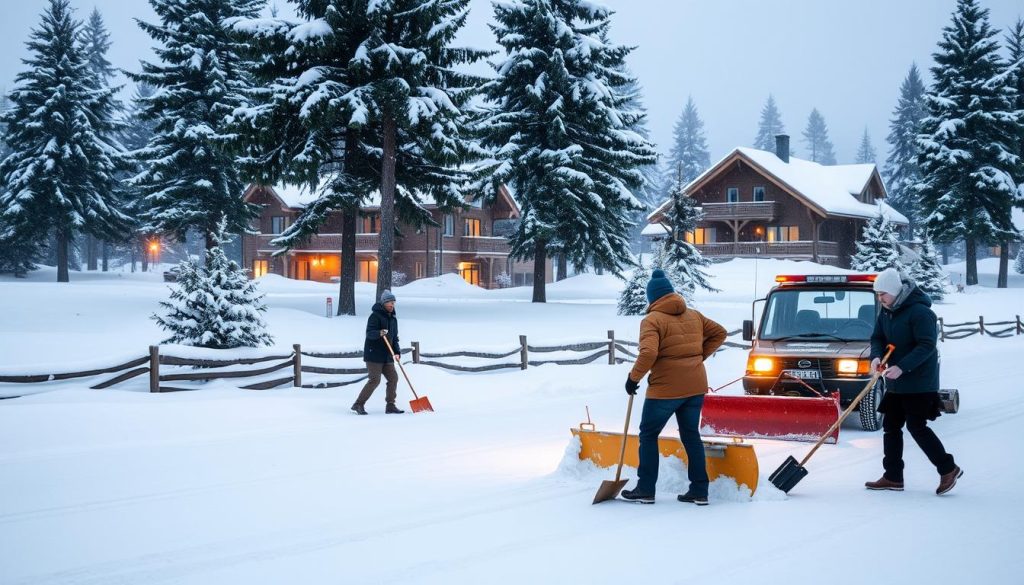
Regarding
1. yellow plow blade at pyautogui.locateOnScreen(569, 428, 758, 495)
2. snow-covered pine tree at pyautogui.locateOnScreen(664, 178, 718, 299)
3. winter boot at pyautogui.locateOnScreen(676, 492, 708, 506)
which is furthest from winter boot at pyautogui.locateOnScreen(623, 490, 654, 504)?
snow-covered pine tree at pyautogui.locateOnScreen(664, 178, 718, 299)

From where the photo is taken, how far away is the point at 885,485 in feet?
26.4

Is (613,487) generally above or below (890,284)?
below

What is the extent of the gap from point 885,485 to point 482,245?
50806mm

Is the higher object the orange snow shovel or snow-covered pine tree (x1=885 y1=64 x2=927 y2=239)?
snow-covered pine tree (x1=885 y1=64 x2=927 y2=239)

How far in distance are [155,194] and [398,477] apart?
2820cm

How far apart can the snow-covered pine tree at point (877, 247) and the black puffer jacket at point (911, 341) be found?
36704mm

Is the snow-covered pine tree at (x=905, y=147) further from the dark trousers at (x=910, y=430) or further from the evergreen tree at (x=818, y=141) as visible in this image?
the dark trousers at (x=910, y=430)

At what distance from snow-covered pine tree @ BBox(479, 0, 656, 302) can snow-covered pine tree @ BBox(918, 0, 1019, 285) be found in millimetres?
25176

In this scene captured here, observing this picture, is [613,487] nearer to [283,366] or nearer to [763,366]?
[763,366]

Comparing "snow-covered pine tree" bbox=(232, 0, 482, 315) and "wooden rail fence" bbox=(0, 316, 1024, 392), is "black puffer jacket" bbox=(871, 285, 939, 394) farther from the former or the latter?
"snow-covered pine tree" bbox=(232, 0, 482, 315)

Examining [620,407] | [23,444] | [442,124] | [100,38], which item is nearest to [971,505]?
[620,407]

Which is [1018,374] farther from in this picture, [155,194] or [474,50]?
[155,194]

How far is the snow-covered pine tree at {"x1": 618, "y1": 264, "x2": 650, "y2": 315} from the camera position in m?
31.9

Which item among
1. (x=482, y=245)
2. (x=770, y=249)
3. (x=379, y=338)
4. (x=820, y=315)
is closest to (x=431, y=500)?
(x=379, y=338)
